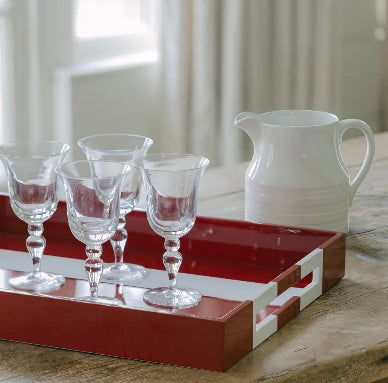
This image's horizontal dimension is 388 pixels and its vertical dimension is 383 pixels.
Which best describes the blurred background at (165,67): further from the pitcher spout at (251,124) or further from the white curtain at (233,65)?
the pitcher spout at (251,124)

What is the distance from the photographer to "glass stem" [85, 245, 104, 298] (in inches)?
48.2

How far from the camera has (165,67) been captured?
3887mm

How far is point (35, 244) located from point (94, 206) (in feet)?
0.59

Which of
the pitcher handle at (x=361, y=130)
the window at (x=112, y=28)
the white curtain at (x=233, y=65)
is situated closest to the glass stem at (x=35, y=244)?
the pitcher handle at (x=361, y=130)

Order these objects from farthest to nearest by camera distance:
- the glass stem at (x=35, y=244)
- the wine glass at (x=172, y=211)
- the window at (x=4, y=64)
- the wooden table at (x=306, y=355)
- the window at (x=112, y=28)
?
the window at (x=112, y=28), the window at (x=4, y=64), the glass stem at (x=35, y=244), the wine glass at (x=172, y=211), the wooden table at (x=306, y=355)

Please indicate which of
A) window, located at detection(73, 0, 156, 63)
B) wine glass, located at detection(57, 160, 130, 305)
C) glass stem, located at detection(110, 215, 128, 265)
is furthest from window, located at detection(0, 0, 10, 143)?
wine glass, located at detection(57, 160, 130, 305)

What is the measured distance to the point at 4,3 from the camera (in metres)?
3.30

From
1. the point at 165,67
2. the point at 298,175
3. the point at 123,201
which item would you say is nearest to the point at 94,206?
the point at 123,201

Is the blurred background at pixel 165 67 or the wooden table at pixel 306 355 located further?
the blurred background at pixel 165 67

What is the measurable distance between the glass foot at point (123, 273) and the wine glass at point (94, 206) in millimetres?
105

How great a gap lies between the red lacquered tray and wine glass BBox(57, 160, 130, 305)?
6 centimetres

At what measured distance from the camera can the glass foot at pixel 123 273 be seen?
136cm

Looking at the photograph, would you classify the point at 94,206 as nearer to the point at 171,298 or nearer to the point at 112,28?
the point at 171,298

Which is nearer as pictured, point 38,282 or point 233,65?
point 38,282
